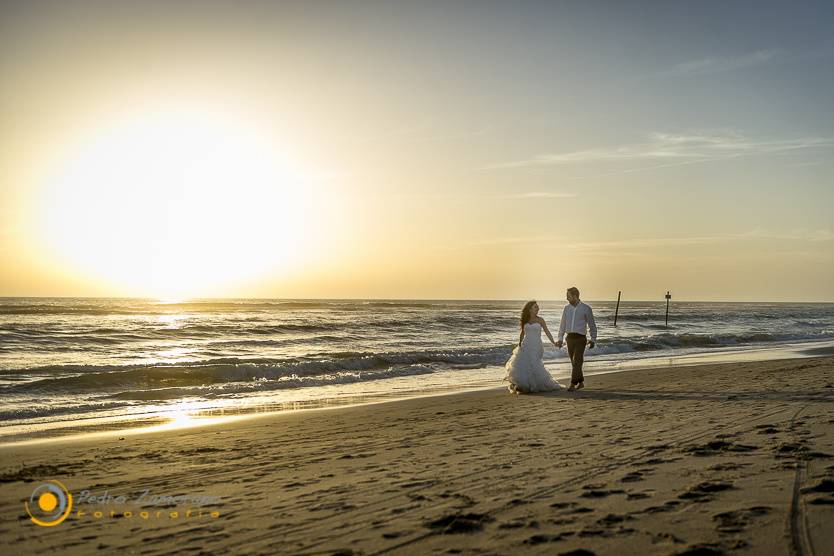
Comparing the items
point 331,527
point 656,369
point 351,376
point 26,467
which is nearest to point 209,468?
point 26,467

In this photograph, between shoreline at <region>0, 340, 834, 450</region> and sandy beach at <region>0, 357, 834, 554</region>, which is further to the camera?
shoreline at <region>0, 340, 834, 450</region>

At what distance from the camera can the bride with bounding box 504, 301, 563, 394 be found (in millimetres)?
13516

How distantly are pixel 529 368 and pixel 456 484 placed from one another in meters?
8.07

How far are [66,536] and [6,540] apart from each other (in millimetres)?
395

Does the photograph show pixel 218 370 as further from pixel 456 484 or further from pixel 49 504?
pixel 456 484

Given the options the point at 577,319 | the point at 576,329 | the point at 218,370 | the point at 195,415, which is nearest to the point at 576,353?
the point at 576,329

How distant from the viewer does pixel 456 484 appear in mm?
5723

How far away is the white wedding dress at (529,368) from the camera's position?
13516 millimetres

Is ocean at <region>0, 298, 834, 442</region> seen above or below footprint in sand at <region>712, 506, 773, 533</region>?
below

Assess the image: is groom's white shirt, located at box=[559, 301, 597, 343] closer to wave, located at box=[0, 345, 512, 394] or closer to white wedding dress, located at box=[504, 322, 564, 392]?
white wedding dress, located at box=[504, 322, 564, 392]

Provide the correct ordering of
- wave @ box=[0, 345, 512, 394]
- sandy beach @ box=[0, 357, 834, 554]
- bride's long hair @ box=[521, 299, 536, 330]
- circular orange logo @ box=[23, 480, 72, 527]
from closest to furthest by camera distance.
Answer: sandy beach @ box=[0, 357, 834, 554] < circular orange logo @ box=[23, 480, 72, 527] < bride's long hair @ box=[521, 299, 536, 330] < wave @ box=[0, 345, 512, 394]

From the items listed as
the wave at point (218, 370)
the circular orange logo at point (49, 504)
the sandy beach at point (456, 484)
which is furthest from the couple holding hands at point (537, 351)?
the circular orange logo at point (49, 504)

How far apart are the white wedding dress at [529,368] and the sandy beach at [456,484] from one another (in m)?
3.05

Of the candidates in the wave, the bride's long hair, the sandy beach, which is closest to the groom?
the bride's long hair
